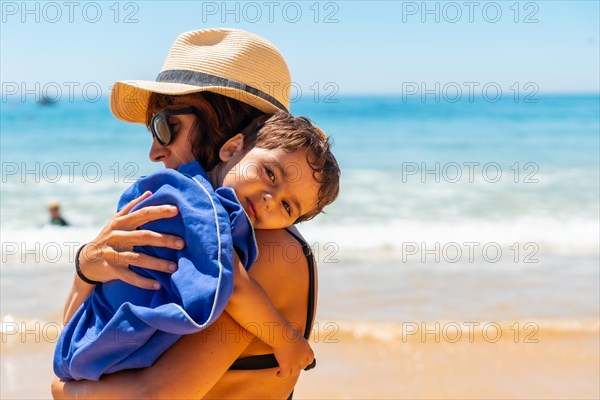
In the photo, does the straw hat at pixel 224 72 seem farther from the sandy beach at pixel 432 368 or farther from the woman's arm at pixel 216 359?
the sandy beach at pixel 432 368

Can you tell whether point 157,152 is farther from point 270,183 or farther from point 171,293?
point 171,293

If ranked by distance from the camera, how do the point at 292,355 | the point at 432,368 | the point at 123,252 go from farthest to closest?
1. the point at 432,368
2. the point at 292,355
3. the point at 123,252

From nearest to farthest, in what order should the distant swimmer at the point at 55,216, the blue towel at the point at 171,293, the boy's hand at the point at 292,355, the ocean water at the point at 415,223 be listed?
the blue towel at the point at 171,293 < the boy's hand at the point at 292,355 < the ocean water at the point at 415,223 < the distant swimmer at the point at 55,216

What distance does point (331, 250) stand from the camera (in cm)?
707

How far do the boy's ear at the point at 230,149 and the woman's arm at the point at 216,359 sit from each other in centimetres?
19

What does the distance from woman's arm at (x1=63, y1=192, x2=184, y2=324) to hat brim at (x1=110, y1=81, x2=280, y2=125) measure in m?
0.27

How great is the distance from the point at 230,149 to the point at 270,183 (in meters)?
0.12

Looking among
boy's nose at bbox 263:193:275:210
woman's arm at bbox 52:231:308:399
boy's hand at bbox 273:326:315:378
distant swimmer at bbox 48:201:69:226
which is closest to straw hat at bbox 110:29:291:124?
boy's nose at bbox 263:193:275:210

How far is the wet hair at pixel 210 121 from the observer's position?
1765 millimetres

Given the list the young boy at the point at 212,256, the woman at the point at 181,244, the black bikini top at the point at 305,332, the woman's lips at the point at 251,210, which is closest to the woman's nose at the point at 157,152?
the woman at the point at 181,244

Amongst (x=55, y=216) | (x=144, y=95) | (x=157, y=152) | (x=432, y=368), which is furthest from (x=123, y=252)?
(x=55, y=216)

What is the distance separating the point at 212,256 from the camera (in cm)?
150

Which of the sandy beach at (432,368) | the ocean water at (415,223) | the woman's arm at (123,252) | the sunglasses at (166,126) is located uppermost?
the sunglasses at (166,126)

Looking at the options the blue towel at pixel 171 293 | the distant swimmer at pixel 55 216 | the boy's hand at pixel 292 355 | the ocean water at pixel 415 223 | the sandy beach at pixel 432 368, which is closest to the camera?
the blue towel at pixel 171 293
